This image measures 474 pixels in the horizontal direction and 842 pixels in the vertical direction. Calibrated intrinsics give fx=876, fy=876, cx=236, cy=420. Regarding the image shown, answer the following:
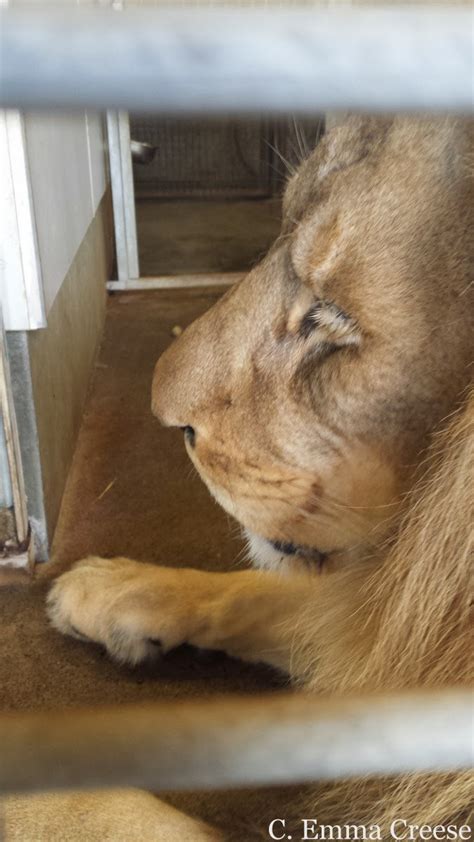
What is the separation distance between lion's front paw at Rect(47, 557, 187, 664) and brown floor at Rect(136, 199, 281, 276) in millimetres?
1799

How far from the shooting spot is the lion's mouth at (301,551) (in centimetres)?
96

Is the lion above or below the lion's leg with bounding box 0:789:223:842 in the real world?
above

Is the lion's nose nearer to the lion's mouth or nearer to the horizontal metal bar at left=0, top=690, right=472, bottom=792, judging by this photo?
the lion's mouth

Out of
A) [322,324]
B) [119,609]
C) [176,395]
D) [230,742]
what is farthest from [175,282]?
[230,742]

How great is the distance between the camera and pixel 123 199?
271cm

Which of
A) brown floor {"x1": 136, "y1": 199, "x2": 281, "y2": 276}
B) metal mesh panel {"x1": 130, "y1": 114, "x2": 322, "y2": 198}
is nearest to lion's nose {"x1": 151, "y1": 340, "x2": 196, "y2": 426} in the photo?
brown floor {"x1": 136, "y1": 199, "x2": 281, "y2": 276}

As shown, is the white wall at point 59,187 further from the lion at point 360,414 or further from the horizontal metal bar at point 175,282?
the horizontal metal bar at point 175,282

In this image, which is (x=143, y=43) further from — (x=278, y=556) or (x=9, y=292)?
(x=9, y=292)

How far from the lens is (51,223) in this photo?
142 cm

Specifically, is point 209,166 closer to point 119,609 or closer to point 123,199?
point 123,199

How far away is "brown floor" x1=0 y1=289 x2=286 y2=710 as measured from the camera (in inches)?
45.6

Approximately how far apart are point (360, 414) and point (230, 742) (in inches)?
20.4

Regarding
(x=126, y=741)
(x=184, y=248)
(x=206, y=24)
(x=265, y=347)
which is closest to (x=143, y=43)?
(x=206, y=24)

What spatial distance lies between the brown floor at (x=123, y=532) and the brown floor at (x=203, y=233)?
2.60 feet
